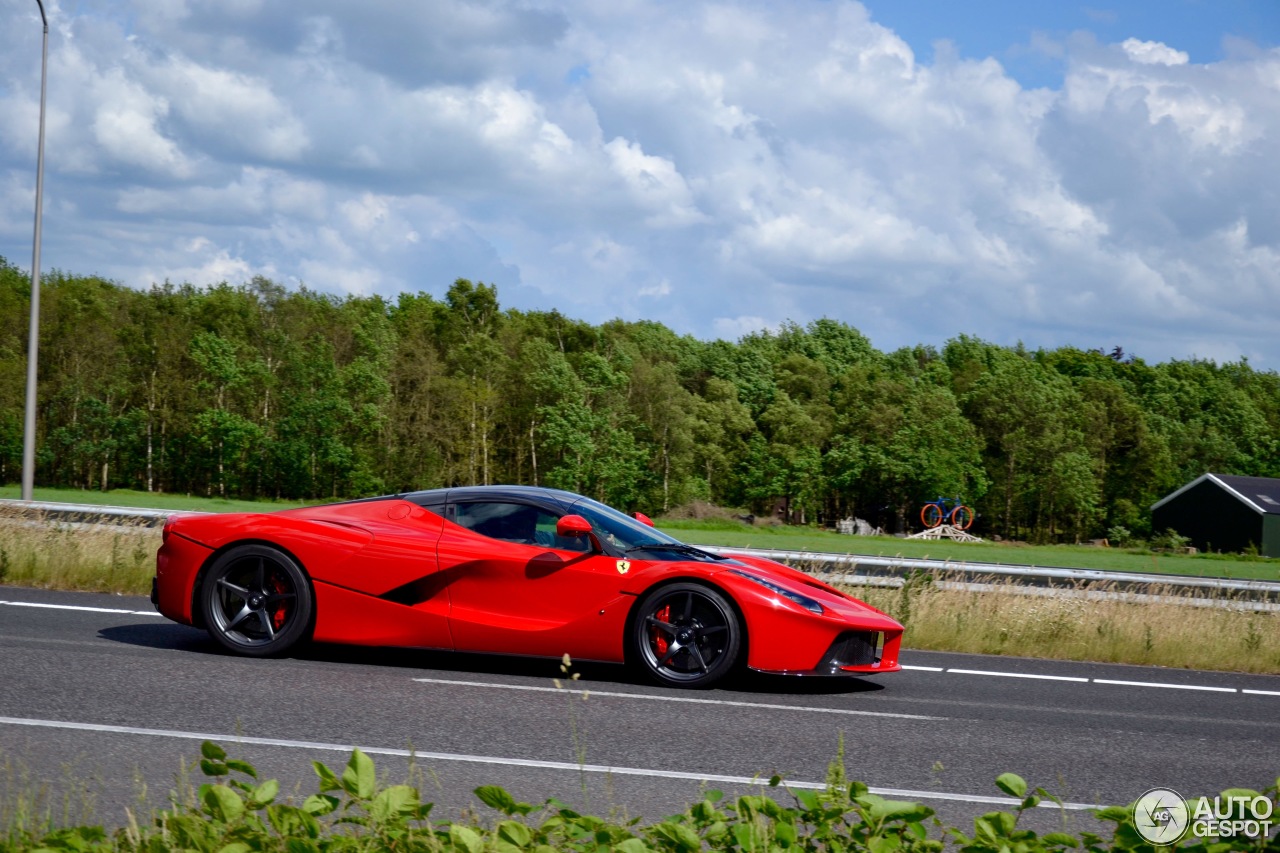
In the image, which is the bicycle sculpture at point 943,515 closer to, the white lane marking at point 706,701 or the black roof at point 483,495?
the black roof at point 483,495

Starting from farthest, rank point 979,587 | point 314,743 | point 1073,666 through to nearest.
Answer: point 979,587
point 1073,666
point 314,743

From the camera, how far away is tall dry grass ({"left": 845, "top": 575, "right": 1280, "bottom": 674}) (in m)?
12.0

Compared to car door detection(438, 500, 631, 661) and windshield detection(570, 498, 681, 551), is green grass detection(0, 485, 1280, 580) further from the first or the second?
car door detection(438, 500, 631, 661)

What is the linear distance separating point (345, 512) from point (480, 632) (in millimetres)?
1424

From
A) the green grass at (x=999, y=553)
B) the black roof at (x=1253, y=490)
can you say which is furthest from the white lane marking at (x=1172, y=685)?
the black roof at (x=1253, y=490)

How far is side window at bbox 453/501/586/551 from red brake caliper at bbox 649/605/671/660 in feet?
2.31

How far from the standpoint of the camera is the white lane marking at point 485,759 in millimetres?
5742

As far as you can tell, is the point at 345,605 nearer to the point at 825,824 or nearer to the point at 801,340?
the point at 825,824

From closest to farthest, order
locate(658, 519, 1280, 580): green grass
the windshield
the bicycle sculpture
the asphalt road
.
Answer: the asphalt road → the windshield → locate(658, 519, 1280, 580): green grass → the bicycle sculpture

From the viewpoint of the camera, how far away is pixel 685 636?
843 centimetres

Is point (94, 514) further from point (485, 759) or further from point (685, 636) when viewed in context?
point (485, 759)

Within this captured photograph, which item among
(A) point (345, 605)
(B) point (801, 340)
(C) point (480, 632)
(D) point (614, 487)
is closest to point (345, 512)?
(A) point (345, 605)

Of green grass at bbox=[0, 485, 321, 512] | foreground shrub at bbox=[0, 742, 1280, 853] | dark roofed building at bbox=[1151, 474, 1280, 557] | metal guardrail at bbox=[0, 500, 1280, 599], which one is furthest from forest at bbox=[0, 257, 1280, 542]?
foreground shrub at bbox=[0, 742, 1280, 853]

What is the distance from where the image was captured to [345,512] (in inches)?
357
